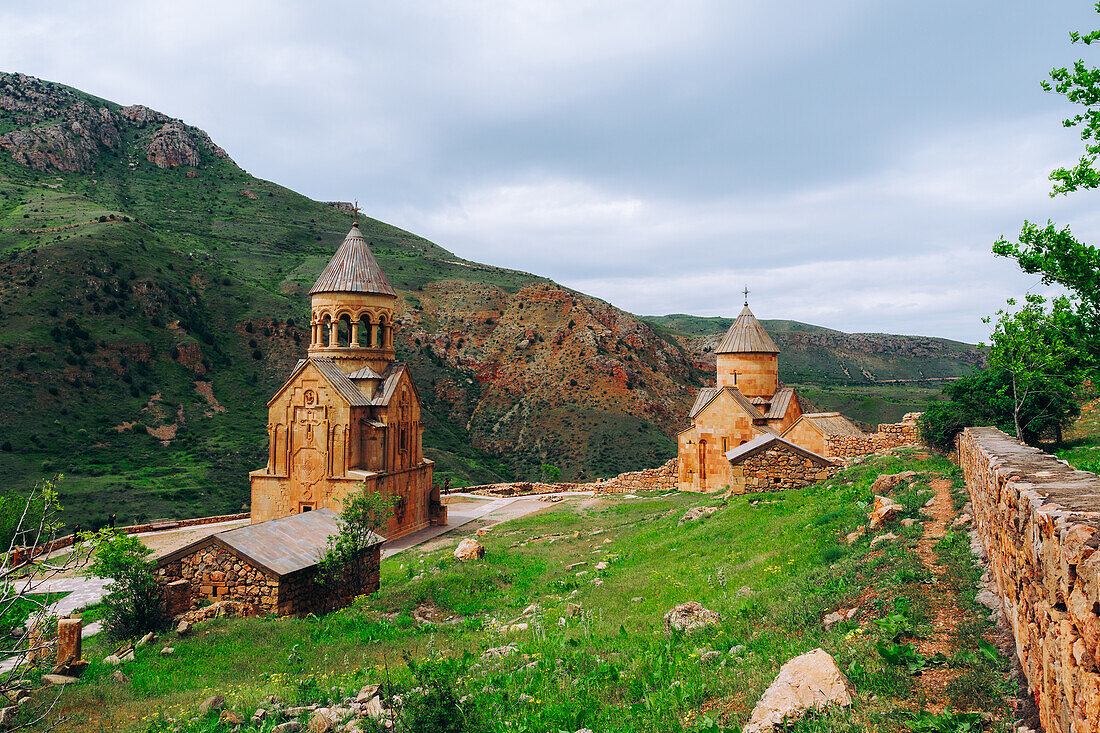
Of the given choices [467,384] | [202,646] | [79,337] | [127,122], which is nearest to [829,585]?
[202,646]

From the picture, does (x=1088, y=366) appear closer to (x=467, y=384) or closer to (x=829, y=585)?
(x=829, y=585)

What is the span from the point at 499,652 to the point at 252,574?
5990 mm

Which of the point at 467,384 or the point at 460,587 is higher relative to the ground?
the point at 467,384

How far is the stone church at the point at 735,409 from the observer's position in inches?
1048

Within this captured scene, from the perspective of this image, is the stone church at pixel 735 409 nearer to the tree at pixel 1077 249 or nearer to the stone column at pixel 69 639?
the tree at pixel 1077 249

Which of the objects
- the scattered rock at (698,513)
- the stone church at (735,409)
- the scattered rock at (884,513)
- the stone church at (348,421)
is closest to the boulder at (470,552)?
the scattered rock at (698,513)

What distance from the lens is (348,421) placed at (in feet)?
72.8

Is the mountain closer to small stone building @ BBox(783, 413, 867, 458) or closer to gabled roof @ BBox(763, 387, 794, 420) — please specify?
gabled roof @ BBox(763, 387, 794, 420)

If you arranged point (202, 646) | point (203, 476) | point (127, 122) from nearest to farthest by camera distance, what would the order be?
point (202, 646) < point (203, 476) < point (127, 122)

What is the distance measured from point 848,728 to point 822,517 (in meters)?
7.00

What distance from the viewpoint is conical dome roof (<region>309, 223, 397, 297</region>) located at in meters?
24.5

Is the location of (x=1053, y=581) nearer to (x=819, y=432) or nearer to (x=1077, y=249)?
(x=1077, y=249)

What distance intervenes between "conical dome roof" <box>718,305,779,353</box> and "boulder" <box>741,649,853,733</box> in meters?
24.4

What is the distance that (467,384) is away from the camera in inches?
2549
